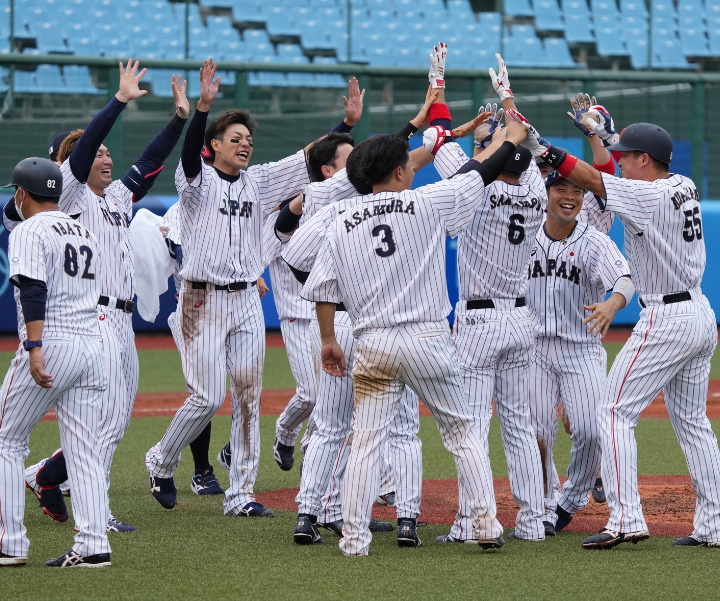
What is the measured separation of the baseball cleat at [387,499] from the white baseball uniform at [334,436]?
36.1 inches

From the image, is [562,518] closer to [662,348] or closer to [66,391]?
[662,348]

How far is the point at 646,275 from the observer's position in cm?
520

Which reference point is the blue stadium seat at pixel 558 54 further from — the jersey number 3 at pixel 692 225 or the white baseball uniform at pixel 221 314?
the jersey number 3 at pixel 692 225

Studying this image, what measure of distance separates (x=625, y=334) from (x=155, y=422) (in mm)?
8377

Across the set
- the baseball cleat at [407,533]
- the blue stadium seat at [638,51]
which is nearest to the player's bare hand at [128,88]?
the baseball cleat at [407,533]

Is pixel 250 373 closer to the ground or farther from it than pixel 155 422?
farther from it

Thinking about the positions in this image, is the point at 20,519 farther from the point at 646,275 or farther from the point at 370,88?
the point at 370,88

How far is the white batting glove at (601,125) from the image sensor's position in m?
5.59

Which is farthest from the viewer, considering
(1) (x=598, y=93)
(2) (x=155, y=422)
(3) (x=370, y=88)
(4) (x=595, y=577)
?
(1) (x=598, y=93)

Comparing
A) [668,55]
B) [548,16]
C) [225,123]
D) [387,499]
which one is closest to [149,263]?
[225,123]

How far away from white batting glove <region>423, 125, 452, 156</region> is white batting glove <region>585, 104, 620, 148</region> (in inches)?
28.7

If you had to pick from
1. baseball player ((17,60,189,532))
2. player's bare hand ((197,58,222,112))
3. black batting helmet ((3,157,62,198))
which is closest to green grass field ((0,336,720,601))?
baseball player ((17,60,189,532))

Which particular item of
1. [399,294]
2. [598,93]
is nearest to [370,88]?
[598,93]

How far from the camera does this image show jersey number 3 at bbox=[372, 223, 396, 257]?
4781 millimetres
